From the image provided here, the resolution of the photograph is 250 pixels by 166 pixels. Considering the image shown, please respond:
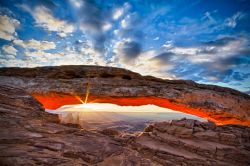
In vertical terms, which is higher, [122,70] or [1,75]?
[122,70]

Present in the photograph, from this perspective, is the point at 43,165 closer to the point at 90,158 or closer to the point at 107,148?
the point at 90,158

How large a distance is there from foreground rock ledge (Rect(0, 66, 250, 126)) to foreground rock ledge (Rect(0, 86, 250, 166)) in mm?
2767

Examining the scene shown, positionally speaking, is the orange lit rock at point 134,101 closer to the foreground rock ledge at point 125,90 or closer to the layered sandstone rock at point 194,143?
the foreground rock ledge at point 125,90

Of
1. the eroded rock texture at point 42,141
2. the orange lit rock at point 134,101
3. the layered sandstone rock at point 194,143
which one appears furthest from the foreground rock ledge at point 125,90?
the eroded rock texture at point 42,141

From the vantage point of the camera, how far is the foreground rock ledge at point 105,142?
6.77 m

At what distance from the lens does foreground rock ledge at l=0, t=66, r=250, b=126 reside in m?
14.3

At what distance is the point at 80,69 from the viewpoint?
15.8 m

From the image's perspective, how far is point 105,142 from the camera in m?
9.48

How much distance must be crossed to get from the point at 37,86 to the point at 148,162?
10.9 m

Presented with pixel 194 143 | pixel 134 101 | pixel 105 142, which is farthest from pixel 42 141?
pixel 134 101

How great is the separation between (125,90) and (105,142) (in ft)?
19.3

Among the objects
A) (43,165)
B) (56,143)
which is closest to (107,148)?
(56,143)

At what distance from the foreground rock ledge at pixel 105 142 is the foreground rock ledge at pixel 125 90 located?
2767 millimetres

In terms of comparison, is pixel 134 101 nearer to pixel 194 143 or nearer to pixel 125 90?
pixel 125 90
